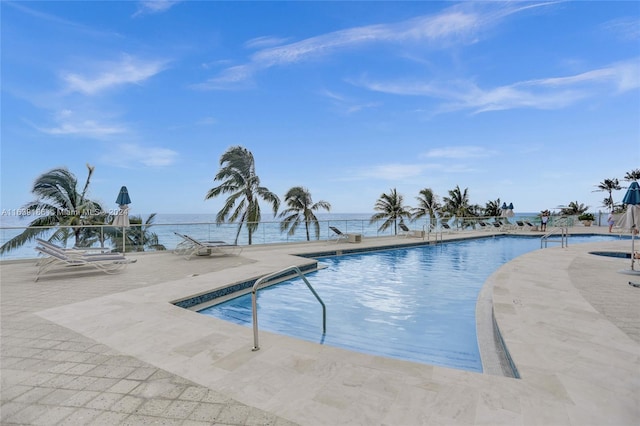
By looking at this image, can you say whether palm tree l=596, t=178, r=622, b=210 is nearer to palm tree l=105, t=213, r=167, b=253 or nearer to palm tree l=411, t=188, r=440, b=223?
palm tree l=411, t=188, r=440, b=223

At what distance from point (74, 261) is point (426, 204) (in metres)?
25.9

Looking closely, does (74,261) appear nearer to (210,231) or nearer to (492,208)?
(210,231)

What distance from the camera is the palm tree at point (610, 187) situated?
1332 inches

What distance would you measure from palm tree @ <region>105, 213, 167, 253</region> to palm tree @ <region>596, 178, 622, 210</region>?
43.2 meters

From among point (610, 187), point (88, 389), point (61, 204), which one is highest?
point (610, 187)

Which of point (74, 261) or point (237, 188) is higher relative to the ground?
point (237, 188)

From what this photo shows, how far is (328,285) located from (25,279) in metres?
6.14

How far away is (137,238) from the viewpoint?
10.6m

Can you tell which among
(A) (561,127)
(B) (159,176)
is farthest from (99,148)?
(A) (561,127)

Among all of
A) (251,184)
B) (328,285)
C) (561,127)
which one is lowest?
(328,285)

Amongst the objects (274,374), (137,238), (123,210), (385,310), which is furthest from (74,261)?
(385,310)

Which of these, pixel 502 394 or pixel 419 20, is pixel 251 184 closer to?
pixel 419 20

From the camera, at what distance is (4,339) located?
3.36 metres

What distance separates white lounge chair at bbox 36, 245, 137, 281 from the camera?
6566 millimetres
